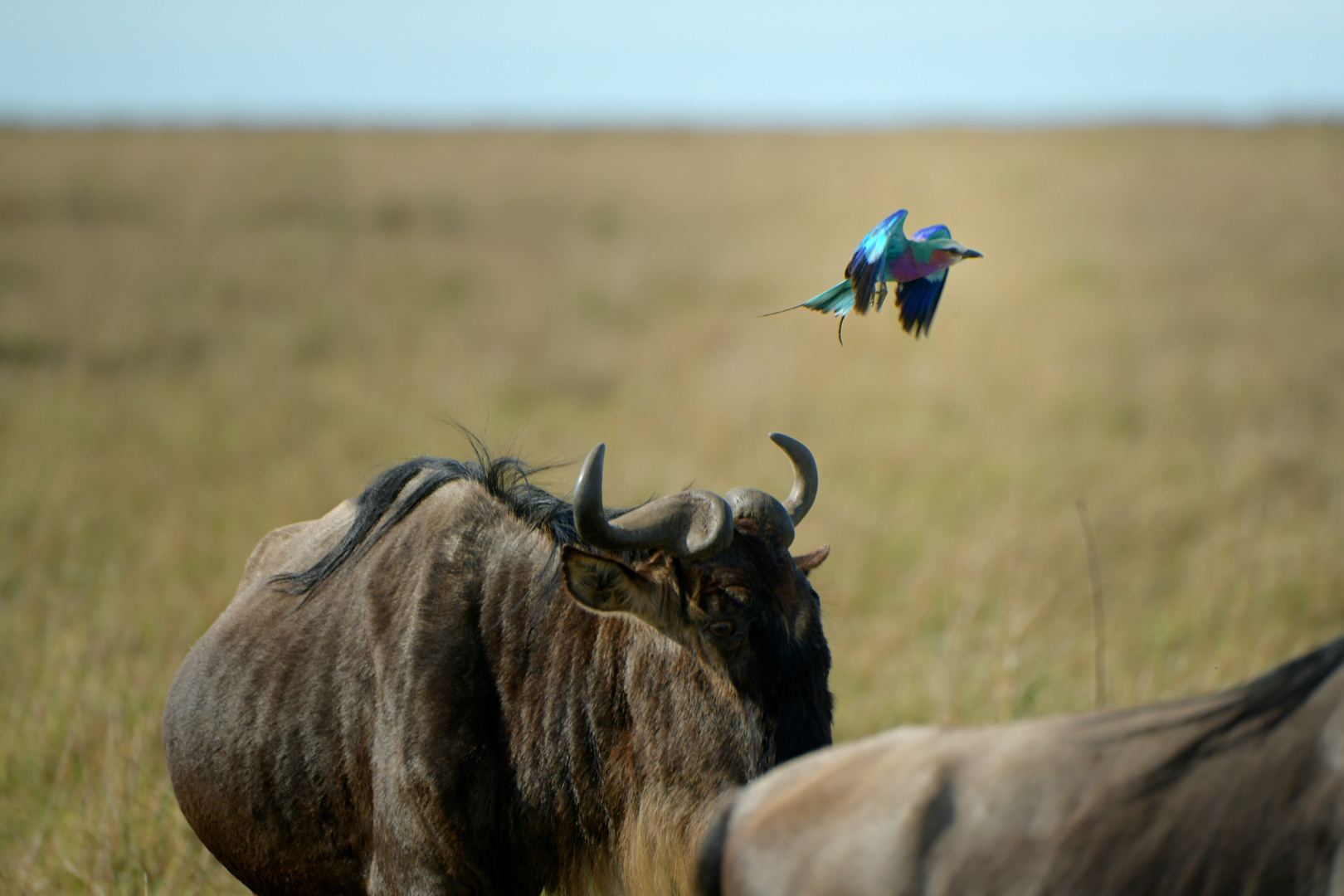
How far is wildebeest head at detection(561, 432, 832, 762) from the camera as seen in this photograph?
2.13 m

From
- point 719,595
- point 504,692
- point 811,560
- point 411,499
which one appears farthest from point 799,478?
point 411,499

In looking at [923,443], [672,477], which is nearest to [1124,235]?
[923,443]

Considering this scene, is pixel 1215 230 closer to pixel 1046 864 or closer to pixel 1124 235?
pixel 1124 235

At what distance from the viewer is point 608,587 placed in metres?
2.23

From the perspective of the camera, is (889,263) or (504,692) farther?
(504,692)

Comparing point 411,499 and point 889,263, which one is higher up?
point 889,263

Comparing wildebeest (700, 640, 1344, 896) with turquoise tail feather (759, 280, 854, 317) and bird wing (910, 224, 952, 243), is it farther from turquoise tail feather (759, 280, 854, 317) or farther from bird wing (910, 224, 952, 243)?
bird wing (910, 224, 952, 243)

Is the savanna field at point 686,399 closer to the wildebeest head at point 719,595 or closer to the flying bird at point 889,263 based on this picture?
the wildebeest head at point 719,595

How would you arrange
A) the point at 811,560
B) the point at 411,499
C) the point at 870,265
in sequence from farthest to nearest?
the point at 411,499 → the point at 811,560 → the point at 870,265

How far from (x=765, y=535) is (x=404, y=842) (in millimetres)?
1062

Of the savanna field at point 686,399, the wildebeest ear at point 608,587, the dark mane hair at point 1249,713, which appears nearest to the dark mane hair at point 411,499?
the savanna field at point 686,399

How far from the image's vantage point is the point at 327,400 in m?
10.7

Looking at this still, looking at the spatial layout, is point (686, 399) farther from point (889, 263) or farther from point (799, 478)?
point (889, 263)

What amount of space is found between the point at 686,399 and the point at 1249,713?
34.9 ft
